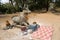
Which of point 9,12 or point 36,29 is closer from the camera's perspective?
point 36,29

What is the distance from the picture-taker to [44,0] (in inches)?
311

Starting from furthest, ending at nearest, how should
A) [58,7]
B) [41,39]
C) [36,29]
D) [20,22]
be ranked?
[58,7]
[20,22]
[36,29]
[41,39]

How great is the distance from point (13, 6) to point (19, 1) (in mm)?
399

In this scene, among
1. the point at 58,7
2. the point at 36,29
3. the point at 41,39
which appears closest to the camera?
the point at 41,39

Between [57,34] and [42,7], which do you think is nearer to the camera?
[57,34]

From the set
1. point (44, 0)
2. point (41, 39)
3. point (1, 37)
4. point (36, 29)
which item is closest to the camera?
point (41, 39)

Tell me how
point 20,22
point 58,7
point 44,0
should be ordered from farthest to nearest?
1. point 58,7
2. point 44,0
3. point 20,22

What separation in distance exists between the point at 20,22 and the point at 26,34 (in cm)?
95

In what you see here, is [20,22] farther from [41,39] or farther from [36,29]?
[41,39]

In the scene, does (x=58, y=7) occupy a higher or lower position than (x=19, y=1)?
lower

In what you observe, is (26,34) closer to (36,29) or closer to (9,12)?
(36,29)

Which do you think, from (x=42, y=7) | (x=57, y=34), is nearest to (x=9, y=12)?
(x=42, y=7)

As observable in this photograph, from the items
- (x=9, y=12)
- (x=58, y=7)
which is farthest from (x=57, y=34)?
(x=58, y=7)

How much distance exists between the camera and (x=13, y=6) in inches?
306
